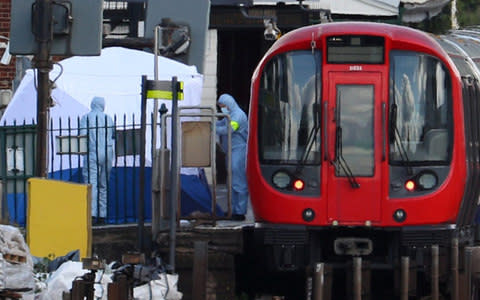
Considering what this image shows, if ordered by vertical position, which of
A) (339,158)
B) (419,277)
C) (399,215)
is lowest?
(419,277)

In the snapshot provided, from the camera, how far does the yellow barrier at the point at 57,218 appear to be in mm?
13406

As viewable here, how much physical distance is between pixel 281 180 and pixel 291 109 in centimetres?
69

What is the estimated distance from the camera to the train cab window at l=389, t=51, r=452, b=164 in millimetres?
14789

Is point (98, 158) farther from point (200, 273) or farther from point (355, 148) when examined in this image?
point (200, 273)

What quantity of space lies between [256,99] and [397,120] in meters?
1.43

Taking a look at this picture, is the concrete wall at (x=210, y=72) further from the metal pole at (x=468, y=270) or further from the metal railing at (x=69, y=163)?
the metal pole at (x=468, y=270)

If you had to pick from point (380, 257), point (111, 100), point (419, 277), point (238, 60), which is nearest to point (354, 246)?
point (380, 257)

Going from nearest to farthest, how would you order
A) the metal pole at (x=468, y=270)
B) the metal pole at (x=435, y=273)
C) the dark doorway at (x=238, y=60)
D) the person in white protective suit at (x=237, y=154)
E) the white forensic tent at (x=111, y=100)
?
the metal pole at (x=435, y=273)
the metal pole at (x=468, y=270)
the white forensic tent at (x=111, y=100)
the person in white protective suit at (x=237, y=154)
the dark doorway at (x=238, y=60)

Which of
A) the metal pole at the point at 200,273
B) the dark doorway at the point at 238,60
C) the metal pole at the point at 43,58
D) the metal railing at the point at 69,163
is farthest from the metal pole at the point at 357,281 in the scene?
the dark doorway at the point at 238,60

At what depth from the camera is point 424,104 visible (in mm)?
14836

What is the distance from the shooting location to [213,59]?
23625 millimetres

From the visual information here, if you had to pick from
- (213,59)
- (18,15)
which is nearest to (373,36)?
(18,15)

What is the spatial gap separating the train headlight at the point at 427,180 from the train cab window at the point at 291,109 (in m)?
0.98

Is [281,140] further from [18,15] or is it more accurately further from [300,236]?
[18,15]
